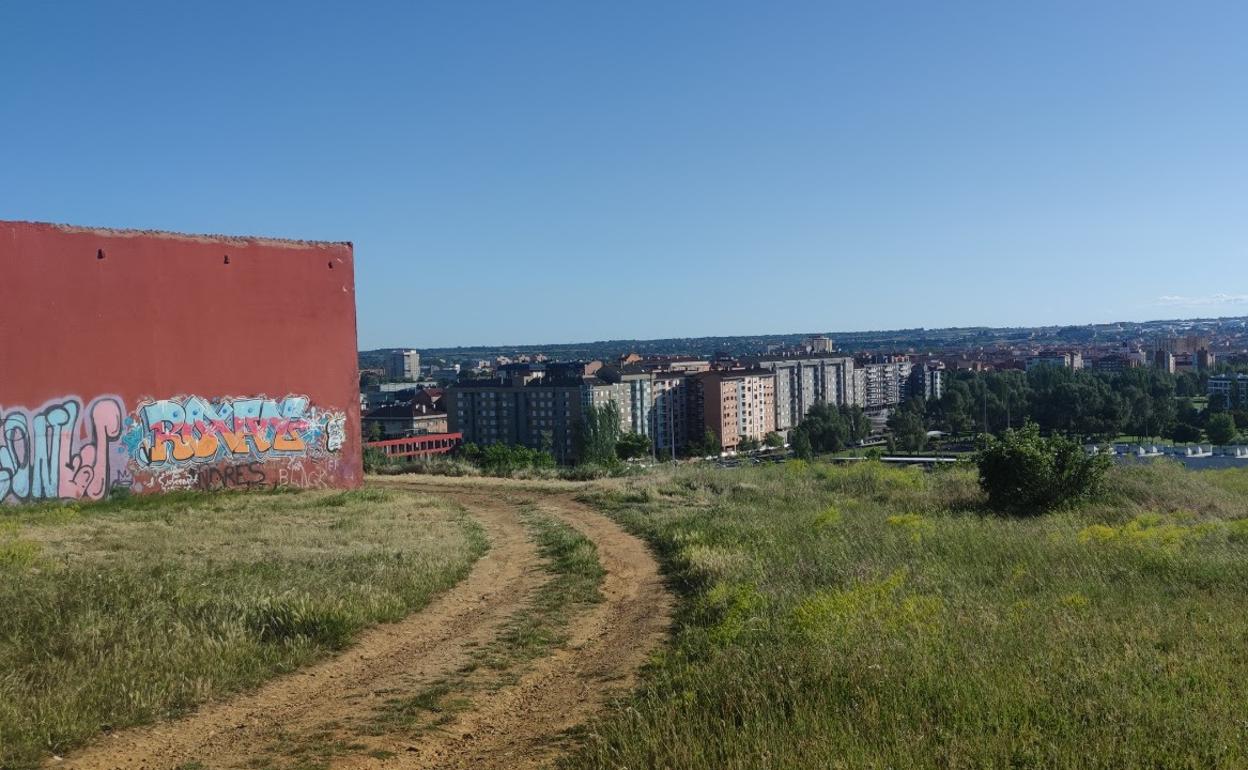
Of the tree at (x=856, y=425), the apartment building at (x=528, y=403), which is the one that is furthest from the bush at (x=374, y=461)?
the apartment building at (x=528, y=403)

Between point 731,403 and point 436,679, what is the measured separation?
12700 centimetres

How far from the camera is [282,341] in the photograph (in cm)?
2242

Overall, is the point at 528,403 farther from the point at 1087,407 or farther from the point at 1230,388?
the point at 1230,388

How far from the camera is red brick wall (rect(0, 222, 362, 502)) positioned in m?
18.3

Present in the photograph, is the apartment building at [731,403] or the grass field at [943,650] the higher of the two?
the grass field at [943,650]

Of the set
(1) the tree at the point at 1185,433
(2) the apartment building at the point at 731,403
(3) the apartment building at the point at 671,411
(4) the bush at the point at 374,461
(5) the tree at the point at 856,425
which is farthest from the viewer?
(2) the apartment building at the point at 731,403

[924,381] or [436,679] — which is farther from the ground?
[436,679]

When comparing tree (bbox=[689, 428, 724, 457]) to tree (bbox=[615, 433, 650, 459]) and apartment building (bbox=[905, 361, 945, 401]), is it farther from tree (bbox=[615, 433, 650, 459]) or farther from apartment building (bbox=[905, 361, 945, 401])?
apartment building (bbox=[905, 361, 945, 401])

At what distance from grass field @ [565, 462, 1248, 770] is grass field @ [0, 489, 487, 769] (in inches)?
117

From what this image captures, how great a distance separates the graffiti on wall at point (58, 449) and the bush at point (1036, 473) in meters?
16.6

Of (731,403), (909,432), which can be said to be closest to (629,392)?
(731,403)

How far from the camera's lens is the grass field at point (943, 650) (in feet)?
17.1

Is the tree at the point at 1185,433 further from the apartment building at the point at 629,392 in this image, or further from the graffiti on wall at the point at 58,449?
the graffiti on wall at the point at 58,449

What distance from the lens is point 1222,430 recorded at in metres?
71.0
